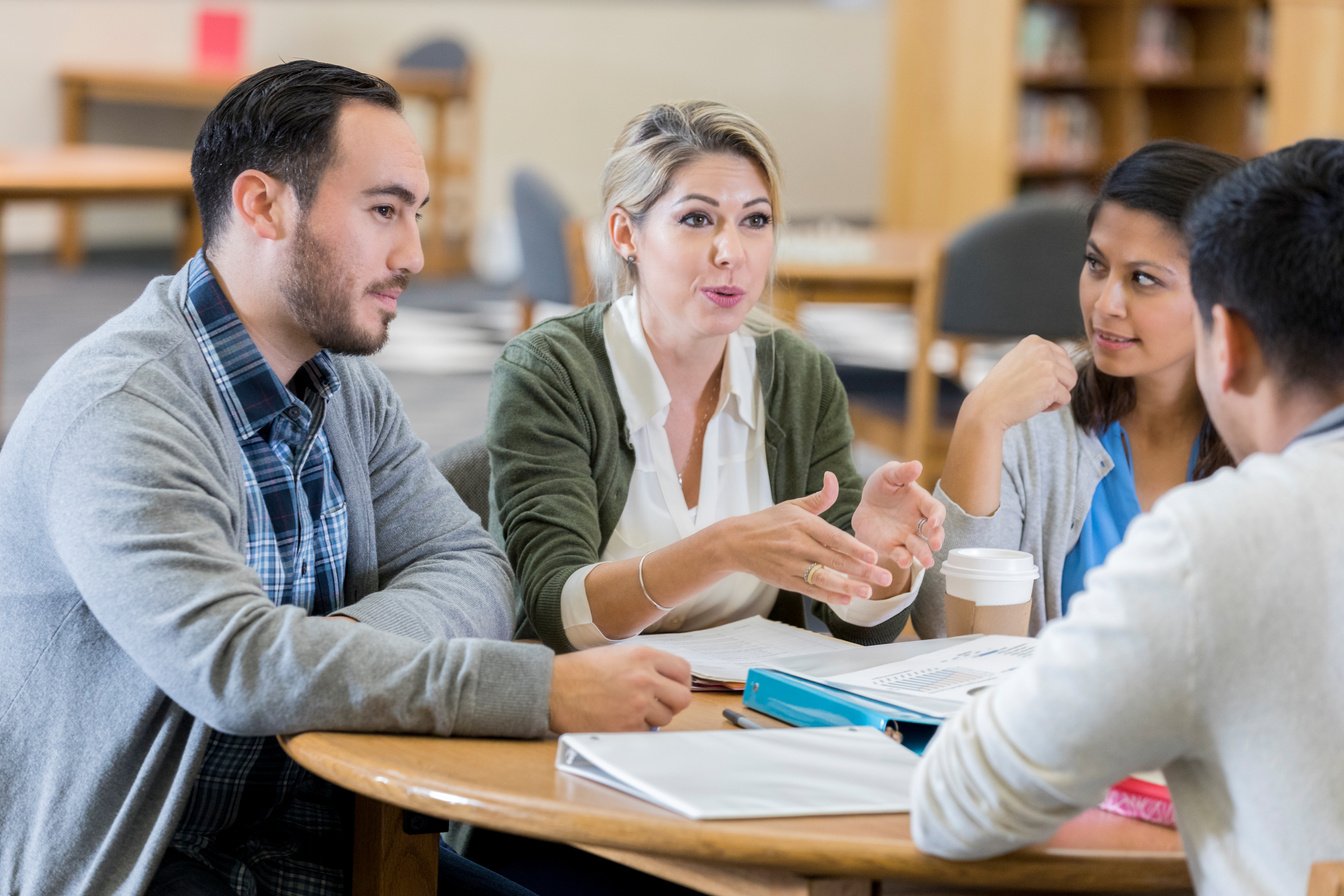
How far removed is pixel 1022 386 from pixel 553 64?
839 cm

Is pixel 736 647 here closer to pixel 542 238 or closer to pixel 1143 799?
pixel 1143 799

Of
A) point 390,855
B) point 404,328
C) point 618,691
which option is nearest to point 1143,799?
point 618,691

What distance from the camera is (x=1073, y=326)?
422cm

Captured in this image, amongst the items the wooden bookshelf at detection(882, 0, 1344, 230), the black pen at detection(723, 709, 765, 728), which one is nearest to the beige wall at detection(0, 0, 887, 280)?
the wooden bookshelf at detection(882, 0, 1344, 230)

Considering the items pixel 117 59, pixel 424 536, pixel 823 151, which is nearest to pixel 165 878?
pixel 424 536

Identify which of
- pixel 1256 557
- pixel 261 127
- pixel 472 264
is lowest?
pixel 472 264

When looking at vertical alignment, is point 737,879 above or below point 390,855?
above

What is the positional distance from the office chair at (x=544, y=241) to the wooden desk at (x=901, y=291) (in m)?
0.82

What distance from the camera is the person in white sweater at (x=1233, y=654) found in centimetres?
97

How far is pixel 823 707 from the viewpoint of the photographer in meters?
1.34

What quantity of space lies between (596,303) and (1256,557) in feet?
4.11

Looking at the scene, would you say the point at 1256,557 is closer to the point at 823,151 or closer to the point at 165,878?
the point at 165,878

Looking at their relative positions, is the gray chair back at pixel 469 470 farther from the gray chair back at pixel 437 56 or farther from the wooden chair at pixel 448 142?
the gray chair back at pixel 437 56

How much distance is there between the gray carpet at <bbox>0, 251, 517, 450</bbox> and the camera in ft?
17.9
